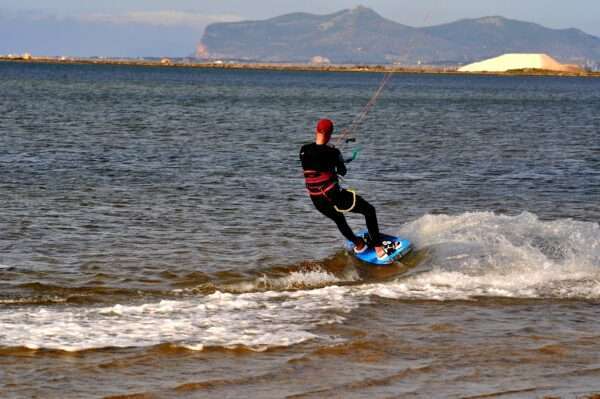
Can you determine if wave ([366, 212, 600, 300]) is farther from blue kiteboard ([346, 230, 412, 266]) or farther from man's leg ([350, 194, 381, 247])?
man's leg ([350, 194, 381, 247])

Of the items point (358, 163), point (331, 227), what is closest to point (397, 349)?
point (331, 227)

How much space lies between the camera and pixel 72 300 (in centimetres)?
1171

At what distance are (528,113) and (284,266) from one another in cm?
6043

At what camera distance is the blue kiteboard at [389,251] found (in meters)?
14.2

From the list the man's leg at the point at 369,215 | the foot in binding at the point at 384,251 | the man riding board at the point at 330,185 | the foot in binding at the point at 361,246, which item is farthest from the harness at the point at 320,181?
the foot in binding at the point at 384,251

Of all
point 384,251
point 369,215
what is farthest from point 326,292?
point 384,251

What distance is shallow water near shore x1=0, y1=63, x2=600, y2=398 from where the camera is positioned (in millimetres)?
8703

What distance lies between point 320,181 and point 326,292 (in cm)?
170

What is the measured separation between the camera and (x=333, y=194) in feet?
44.2

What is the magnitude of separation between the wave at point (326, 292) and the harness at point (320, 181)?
3.84 ft

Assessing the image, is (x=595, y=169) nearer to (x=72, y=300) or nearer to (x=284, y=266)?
(x=284, y=266)

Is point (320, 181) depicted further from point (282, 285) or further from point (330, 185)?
point (282, 285)

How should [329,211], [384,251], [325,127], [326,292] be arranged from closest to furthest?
[326,292] → [325,127] → [329,211] → [384,251]

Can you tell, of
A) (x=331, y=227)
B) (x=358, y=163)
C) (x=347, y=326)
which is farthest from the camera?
(x=358, y=163)
